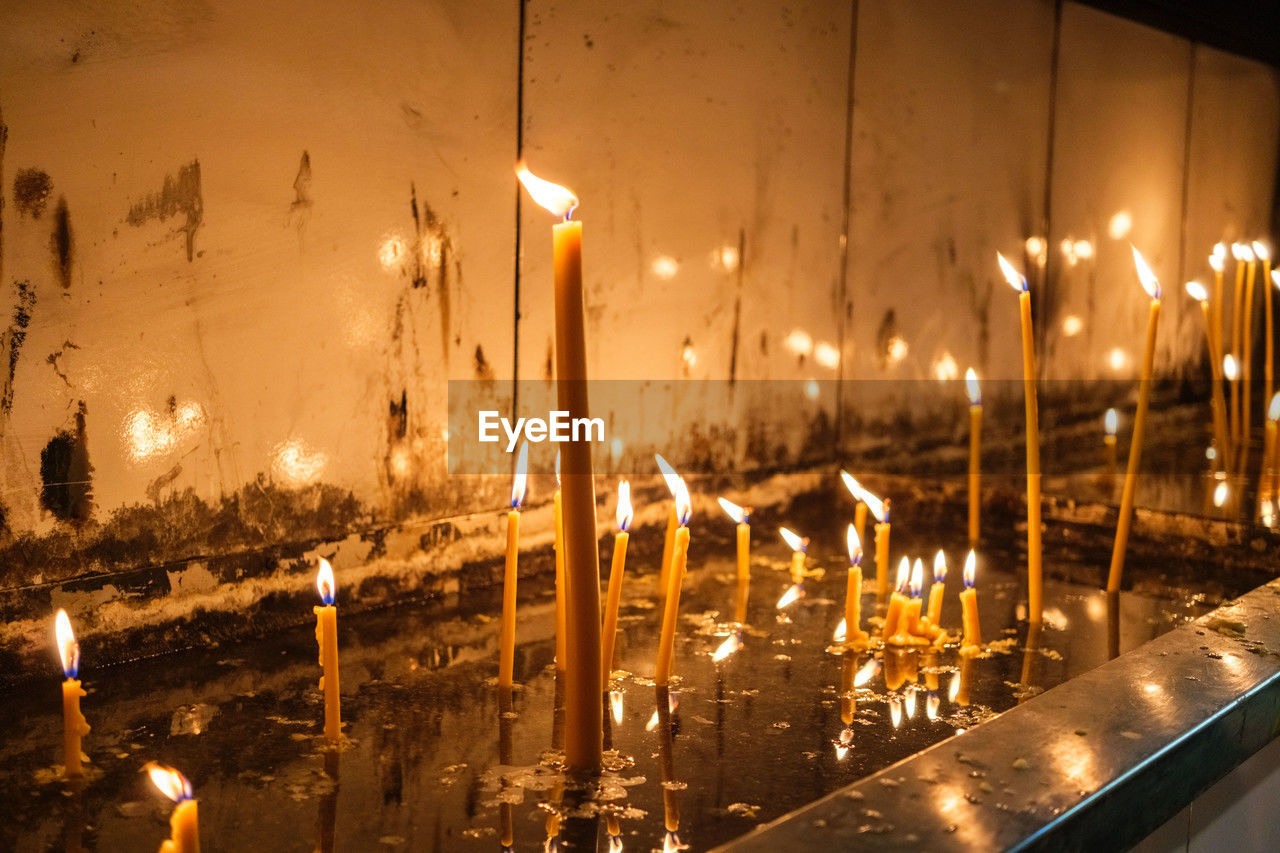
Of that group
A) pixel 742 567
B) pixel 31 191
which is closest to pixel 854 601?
pixel 742 567

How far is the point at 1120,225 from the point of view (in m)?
4.53

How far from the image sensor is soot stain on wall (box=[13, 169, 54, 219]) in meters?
1.73

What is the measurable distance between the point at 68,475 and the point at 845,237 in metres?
2.16

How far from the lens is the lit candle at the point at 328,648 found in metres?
1.43

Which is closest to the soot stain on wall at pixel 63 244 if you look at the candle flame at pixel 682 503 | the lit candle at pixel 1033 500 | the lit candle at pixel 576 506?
the lit candle at pixel 576 506

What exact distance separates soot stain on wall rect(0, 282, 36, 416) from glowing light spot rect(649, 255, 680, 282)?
1376 millimetres

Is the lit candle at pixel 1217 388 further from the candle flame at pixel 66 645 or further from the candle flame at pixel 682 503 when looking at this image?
the candle flame at pixel 66 645

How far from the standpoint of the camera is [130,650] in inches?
75.5

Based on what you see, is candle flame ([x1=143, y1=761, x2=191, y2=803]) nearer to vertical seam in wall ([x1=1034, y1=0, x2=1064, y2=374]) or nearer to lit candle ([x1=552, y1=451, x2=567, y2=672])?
lit candle ([x1=552, y1=451, x2=567, y2=672])

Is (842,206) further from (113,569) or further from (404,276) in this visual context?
(113,569)

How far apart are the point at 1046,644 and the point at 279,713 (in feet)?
4.24

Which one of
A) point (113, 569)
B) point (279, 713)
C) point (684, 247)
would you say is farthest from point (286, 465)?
point (684, 247)

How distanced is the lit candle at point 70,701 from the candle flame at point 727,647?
3.15 ft

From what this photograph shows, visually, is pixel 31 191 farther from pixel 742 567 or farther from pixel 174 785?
pixel 742 567
